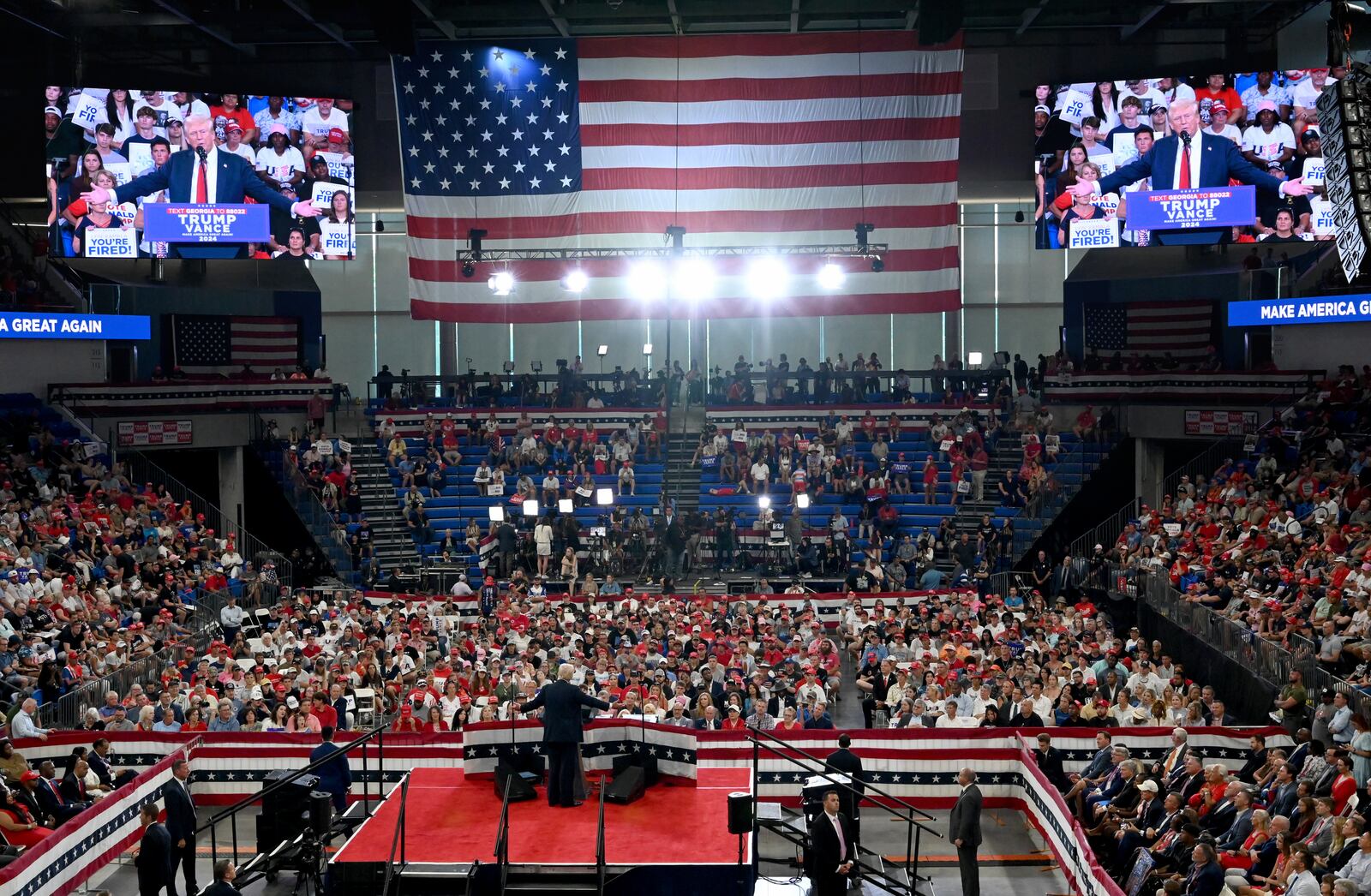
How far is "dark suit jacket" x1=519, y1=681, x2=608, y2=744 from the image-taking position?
46.6ft

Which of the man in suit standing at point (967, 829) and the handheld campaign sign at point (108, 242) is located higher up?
the handheld campaign sign at point (108, 242)

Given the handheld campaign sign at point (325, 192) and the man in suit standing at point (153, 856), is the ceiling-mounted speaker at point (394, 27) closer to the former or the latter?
the handheld campaign sign at point (325, 192)

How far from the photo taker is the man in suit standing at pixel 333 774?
50.9 feet

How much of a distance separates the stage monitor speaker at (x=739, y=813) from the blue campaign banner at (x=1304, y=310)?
17.4m

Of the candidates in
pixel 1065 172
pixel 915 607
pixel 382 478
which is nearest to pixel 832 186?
pixel 1065 172

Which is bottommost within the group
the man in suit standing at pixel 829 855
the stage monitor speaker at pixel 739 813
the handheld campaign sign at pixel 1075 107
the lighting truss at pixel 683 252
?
the man in suit standing at pixel 829 855

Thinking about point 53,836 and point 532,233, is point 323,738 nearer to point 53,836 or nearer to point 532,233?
point 53,836

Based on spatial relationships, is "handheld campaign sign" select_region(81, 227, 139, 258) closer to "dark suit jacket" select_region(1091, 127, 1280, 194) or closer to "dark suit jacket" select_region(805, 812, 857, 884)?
"dark suit jacket" select_region(1091, 127, 1280, 194)

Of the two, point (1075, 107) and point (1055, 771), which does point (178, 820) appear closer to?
point (1055, 771)

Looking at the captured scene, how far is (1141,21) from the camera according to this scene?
36594 millimetres

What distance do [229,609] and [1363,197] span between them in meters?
20.0

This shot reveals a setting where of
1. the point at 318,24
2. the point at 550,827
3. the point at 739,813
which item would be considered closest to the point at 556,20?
the point at 318,24

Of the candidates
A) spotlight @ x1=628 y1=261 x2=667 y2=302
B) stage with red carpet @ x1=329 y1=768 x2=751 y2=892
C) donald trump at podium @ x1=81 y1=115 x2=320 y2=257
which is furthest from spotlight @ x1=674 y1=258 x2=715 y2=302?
stage with red carpet @ x1=329 y1=768 x2=751 y2=892

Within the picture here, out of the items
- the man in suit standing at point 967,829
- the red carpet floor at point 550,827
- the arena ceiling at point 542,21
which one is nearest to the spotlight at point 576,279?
Answer: the arena ceiling at point 542,21
